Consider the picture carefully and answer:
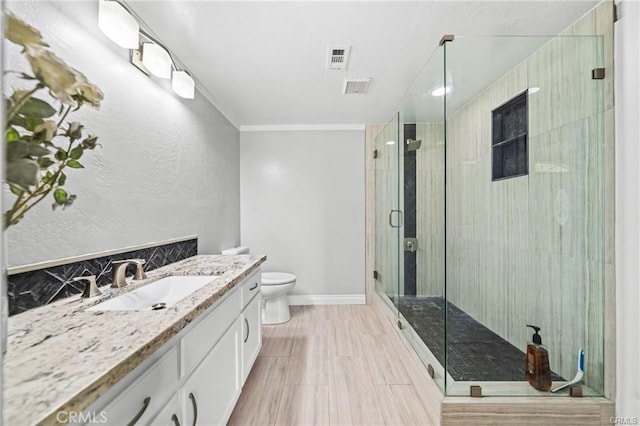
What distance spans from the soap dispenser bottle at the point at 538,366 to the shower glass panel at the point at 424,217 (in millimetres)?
442

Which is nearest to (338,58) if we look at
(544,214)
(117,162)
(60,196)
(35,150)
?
(117,162)

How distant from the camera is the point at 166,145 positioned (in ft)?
6.70

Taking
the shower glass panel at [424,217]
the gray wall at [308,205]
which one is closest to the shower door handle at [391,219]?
the shower glass panel at [424,217]

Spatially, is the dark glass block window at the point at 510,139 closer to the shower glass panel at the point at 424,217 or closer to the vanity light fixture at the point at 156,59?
the shower glass panel at the point at 424,217

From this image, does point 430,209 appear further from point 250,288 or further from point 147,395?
point 147,395

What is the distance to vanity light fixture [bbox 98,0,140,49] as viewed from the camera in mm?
1393

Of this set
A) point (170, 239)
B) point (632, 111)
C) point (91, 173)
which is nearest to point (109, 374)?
point (91, 173)

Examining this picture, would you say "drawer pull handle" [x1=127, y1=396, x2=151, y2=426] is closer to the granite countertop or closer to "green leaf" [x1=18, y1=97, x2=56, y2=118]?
the granite countertop

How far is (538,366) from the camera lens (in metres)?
1.61

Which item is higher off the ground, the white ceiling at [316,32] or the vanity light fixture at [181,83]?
the white ceiling at [316,32]

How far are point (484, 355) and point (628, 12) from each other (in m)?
1.94

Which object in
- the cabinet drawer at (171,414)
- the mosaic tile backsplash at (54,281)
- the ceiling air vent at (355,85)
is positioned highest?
the ceiling air vent at (355,85)

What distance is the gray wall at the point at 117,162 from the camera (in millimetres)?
1169

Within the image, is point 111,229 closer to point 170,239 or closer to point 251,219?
point 170,239
